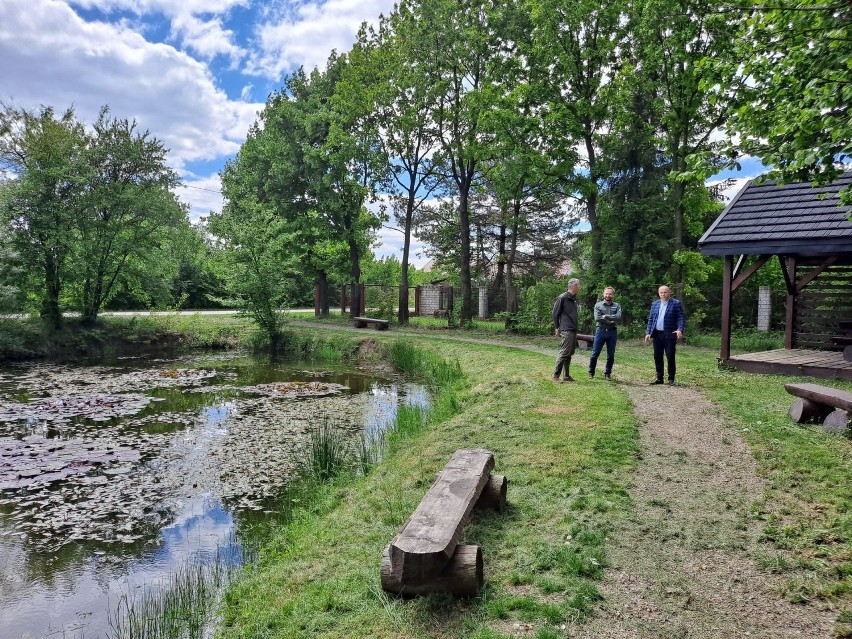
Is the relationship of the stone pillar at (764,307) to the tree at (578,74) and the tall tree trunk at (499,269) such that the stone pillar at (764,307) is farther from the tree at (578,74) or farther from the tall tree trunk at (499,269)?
the tall tree trunk at (499,269)

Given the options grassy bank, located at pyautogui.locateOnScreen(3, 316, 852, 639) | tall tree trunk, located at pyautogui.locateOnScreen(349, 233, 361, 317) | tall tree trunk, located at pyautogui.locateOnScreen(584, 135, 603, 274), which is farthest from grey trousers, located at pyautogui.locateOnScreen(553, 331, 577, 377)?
tall tree trunk, located at pyautogui.locateOnScreen(349, 233, 361, 317)

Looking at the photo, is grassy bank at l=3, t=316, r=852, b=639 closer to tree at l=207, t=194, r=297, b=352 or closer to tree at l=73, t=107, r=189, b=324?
tree at l=207, t=194, r=297, b=352

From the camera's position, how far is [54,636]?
4.16 meters

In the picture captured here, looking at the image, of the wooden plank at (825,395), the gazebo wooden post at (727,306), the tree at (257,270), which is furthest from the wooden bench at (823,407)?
the tree at (257,270)

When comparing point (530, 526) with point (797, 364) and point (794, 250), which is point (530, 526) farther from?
point (794, 250)

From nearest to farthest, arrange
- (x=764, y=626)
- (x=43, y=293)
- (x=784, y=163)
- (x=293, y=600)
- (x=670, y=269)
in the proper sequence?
(x=764, y=626) → (x=293, y=600) → (x=784, y=163) → (x=670, y=269) → (x=43, y=293)

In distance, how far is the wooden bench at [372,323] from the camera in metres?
22.6

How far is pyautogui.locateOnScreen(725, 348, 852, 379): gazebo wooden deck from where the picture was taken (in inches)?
418

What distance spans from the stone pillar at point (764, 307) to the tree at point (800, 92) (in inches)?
663

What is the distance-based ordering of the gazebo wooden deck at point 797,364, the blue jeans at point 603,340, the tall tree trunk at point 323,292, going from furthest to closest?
the tall tree trunk at point 323,292 → the blue jeans at point 603,340 → the gazebo wooden deck at point 797,364

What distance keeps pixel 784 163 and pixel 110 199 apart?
21809 mm

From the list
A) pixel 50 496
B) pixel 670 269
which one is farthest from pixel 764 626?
pixel 670 269

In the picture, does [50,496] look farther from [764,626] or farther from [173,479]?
[764,626]

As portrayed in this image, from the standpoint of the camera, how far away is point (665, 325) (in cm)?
1021
